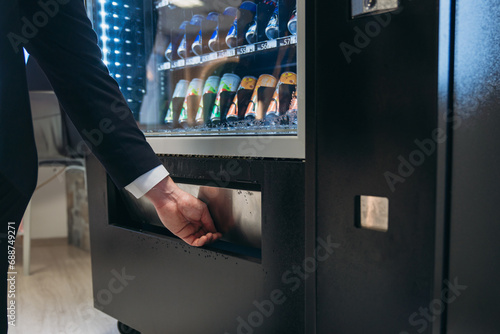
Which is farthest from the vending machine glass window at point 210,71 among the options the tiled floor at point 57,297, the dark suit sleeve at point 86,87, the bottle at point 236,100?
the tiled floor at point 57,297

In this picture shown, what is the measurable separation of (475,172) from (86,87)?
0.77 metres

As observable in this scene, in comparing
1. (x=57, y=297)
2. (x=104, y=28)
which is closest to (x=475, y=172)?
(x=104, y=28)

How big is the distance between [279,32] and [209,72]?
45cm

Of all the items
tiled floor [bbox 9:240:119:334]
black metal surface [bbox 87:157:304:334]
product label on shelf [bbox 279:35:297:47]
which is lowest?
tiled floor [bbox 9:240:119:334]

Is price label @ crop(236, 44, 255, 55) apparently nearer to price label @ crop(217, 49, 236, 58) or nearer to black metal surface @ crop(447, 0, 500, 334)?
price label @ crop(217, 49, 236, 58)

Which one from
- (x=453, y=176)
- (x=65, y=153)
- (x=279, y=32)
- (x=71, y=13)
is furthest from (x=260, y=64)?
(x=65, y=153)

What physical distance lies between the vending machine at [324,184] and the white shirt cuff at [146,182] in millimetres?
232

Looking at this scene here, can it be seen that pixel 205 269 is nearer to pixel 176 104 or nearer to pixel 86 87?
pixel 86 87

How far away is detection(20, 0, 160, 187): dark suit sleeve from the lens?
817 millimetres

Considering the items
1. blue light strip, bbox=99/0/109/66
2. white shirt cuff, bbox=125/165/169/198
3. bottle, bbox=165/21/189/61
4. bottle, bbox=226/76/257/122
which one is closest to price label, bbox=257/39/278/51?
bottle, bbox=226/76/257/122

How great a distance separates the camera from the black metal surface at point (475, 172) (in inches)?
28.5

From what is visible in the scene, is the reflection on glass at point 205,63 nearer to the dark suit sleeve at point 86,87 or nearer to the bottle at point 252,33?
the bottle at point 252,33

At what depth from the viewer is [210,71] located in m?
1.61

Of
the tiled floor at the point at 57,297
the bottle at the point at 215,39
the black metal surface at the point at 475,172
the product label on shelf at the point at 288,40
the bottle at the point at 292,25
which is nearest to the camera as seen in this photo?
the black metal surface at the point at 475,172
